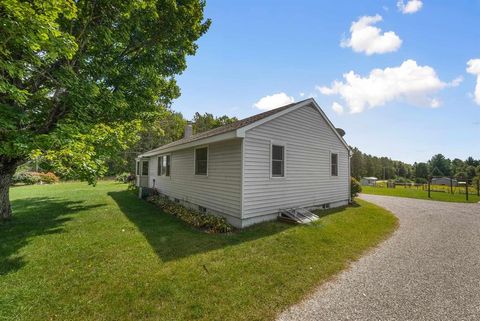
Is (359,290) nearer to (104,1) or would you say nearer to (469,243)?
(469,243)

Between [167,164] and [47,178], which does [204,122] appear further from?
[167,164]

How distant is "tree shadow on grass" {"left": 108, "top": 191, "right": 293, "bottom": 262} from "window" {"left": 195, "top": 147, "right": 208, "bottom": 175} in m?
2.27

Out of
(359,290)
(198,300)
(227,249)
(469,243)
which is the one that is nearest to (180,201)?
(227,249)

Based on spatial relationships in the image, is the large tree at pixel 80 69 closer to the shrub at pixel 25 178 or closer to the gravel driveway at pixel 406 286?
the gravel driveway at pixel 406 286

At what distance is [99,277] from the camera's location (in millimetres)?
4449

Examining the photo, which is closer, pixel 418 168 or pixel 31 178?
pixel 31 178

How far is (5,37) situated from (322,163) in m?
11.5

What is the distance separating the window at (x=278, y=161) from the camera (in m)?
8.82

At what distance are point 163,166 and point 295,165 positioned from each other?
352 inches

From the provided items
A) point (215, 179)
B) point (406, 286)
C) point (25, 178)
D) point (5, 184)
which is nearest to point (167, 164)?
point (215, 179)

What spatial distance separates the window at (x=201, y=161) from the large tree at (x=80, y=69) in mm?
2867

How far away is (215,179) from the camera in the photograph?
9.01m

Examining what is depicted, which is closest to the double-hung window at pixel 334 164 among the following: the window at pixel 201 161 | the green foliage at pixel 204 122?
the window at pixel 201 161

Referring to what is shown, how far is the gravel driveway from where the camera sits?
352 centimetres
